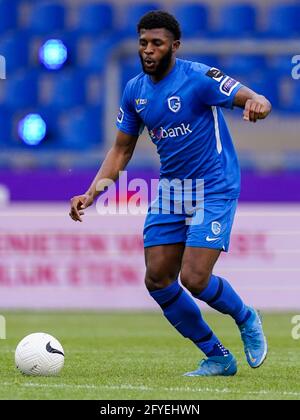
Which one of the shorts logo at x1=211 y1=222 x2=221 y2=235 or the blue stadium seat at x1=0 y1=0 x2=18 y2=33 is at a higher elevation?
the blue stadium seat at x1=0 y1=0 x2=18 y2=33

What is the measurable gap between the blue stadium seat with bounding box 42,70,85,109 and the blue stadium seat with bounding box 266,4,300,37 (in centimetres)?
296

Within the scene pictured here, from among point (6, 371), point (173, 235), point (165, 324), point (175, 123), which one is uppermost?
point (175, 123)

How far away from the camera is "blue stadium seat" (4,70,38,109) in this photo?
1619 centimetres

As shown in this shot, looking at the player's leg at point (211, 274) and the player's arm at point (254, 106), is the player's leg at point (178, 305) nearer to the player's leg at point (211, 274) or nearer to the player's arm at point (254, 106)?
the player's leg at point (211, 274)

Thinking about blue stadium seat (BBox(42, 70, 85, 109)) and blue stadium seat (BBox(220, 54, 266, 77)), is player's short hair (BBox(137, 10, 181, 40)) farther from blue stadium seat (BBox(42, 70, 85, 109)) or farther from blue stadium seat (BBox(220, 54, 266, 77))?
blue stadium seat (BBox(42, 70, 85, 109))

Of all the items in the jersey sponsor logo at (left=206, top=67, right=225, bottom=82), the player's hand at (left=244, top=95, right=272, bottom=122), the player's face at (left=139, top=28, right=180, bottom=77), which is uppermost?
the player's face at (left=139, top=28, right=180, bottom=77)

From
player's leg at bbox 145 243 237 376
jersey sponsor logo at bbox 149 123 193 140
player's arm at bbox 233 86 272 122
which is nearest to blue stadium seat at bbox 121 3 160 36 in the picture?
jersey sponsor logo at bbox 149 123 193 140

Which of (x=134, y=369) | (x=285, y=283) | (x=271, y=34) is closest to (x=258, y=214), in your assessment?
(x=285, y=283)

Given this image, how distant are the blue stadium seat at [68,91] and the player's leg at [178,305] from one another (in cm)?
929

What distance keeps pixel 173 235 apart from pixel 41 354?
1135 mm

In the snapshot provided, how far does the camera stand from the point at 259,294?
511 inches

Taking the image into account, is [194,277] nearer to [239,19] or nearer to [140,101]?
[140,101]

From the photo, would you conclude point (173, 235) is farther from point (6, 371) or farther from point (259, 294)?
point (259, 294)

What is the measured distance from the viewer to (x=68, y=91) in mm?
16297
